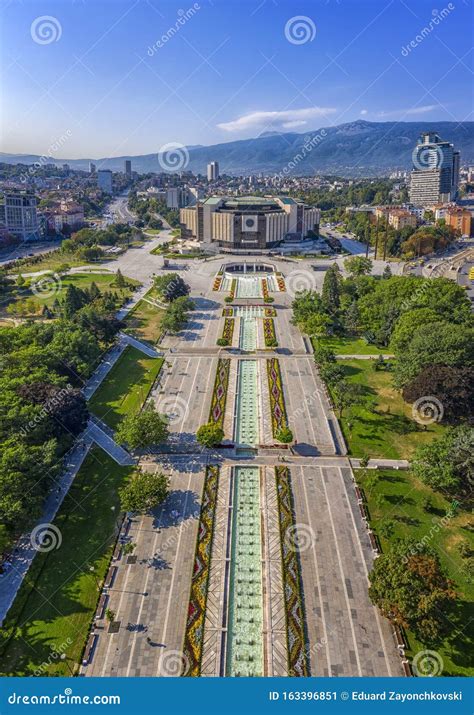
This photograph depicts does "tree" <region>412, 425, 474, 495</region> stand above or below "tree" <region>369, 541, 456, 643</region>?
above

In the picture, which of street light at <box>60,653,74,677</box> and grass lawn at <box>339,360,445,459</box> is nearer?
street light at <box>60,653,74,677</box>

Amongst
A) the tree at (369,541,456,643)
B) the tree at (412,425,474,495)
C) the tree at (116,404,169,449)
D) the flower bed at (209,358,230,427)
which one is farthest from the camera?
the flower bed at (209,358,230,427)

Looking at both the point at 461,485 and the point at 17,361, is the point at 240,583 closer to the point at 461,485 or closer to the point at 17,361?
the point at 461,485

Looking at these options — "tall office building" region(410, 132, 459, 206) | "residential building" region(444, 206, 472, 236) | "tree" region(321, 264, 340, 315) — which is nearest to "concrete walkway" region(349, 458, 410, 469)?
"tree" region(321, 264, 340, 315)

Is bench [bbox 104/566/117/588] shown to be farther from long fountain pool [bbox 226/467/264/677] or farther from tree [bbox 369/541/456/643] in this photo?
tree [bbox 369/541/456/643]

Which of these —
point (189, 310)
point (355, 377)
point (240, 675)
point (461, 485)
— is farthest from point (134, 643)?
point (189, 310)

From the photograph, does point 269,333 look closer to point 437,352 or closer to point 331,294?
point 331,294
